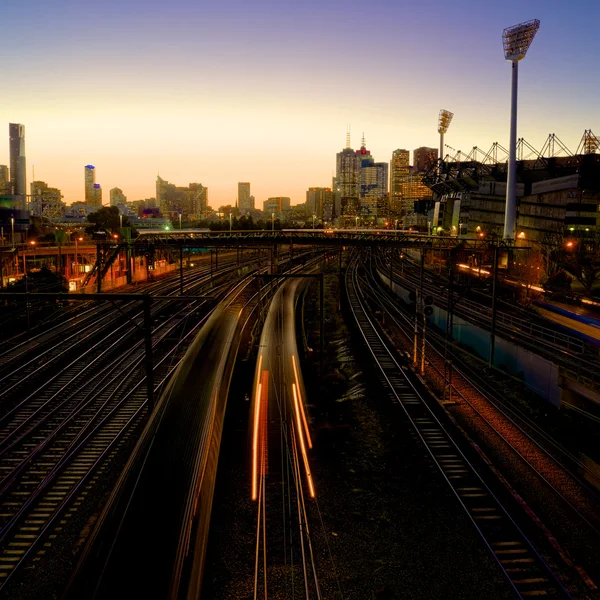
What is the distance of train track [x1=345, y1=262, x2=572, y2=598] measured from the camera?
9.00 meters

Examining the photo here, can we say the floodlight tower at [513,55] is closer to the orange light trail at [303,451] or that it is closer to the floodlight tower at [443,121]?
the orange light trail at [303,451]

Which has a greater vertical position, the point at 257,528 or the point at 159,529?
the point at 159,529

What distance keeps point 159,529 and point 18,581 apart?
8.31 feet

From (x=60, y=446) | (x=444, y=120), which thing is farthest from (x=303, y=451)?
(x=444, y=120)

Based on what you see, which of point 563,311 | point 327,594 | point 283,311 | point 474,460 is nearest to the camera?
point 327,594

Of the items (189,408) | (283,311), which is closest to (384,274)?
(283,311)

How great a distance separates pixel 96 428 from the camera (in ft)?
46.7

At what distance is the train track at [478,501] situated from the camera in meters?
9.00

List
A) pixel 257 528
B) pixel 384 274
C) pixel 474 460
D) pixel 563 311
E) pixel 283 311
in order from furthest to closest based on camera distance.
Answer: pixel 384 274
pixel 283 311
pixel 563 311
pixel 474 460
pixel 257 528

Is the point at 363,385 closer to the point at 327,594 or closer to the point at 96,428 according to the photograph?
the point at 96,428

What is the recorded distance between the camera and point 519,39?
171ft

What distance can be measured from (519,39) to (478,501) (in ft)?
176

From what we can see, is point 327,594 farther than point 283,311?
No

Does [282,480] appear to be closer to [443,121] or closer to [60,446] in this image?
[60,446]
